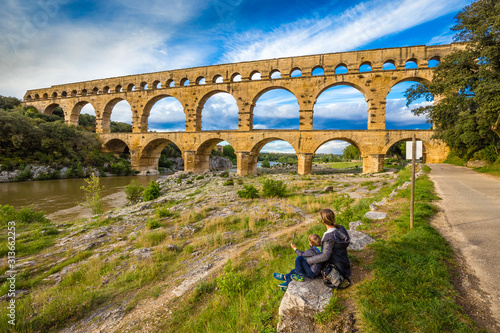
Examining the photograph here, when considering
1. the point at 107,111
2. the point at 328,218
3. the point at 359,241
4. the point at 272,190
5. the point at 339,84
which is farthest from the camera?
Answer: the point at 107,111

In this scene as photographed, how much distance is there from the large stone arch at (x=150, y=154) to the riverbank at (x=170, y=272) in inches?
782

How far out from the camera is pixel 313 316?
86.7 inches

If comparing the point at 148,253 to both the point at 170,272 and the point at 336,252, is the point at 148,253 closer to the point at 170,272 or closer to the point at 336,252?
the point at 170,272

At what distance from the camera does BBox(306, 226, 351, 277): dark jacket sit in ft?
8.50

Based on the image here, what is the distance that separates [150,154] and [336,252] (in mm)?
29070

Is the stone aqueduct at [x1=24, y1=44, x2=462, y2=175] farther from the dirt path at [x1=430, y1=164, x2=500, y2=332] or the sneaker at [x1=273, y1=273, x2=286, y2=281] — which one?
the sneaker at [x1=273, y1=273, x2=286, y2=281]

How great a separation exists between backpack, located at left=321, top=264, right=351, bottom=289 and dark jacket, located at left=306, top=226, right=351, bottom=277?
0.06 metres

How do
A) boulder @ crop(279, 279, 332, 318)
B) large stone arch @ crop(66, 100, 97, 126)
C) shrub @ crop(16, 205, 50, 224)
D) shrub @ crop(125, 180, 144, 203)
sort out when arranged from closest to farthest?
1. boulder @ crop(279, 279, 332, 318)
2. shrub @ crop(16, 205, 50, 224)
3. shrub @ crop(125, 180, 144, 203)
4. large stone arch @ crop(66, 100, 97, 126)

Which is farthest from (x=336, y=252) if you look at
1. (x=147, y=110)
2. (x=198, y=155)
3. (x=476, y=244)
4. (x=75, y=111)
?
(x=75, y=111)

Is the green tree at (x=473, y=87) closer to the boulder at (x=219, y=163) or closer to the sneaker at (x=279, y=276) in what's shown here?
the sneaker at (x=279, y=276)

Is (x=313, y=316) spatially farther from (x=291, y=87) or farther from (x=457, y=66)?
(x=291, y=87)

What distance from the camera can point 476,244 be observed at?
135 inches

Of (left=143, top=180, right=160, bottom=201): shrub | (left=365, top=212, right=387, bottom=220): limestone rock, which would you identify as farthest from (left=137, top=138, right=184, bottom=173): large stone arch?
(left=365, top=212, right=387, bottom=220): limestone rock

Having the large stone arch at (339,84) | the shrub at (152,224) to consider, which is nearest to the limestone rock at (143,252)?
the shrub at (152,224)
